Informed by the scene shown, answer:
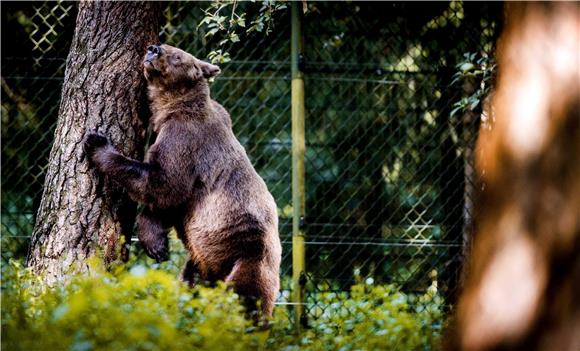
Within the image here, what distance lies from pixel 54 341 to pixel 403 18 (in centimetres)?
556

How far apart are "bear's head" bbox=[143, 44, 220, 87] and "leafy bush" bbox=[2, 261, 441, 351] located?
66.9 inches

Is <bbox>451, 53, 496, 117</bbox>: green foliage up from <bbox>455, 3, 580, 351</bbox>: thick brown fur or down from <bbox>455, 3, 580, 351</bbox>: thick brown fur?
up

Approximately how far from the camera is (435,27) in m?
7.76

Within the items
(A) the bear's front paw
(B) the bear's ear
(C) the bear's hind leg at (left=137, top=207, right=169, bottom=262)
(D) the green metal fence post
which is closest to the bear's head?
(B) the bear's ear

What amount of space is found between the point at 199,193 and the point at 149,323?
2788mm

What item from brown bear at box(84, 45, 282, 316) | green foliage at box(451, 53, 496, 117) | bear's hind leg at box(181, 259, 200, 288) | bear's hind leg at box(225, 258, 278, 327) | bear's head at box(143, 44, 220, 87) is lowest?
bear's hind leg at box(181, 259, 200, 288)

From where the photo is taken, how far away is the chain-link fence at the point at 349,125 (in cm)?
745

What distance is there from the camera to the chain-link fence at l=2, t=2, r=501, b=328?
7453mm

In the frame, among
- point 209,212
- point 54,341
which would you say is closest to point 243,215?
point 209,212

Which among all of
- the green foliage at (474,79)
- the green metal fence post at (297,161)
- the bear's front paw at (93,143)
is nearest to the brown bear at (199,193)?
the bear's front paw at (93,143)

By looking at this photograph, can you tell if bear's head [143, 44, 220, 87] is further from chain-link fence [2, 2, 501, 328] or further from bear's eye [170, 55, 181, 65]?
chain-link fence [2, 2, 501, 328]

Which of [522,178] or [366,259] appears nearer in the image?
[522,178]

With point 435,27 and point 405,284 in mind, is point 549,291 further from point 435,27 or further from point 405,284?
point 435,27

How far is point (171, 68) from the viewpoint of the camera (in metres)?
5.75
